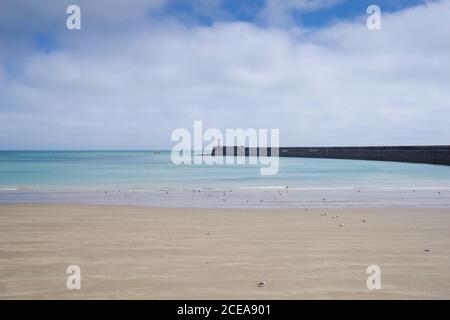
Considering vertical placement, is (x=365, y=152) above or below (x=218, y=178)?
above

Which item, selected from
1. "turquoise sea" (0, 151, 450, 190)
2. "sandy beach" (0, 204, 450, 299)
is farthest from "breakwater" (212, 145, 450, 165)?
"sandy beach" (0, 204, 450, 299)

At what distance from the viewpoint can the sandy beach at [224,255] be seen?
4961 mm

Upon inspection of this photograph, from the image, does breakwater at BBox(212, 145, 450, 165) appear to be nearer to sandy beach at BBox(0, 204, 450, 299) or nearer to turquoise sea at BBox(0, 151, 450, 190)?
turquoise sea at BBox(0, 151, 450, 190)

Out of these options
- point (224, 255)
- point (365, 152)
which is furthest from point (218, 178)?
point (365, 152)

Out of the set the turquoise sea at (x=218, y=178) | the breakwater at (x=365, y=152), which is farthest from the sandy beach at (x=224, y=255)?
the breakwater at (x=365, y=152)

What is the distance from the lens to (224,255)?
6.68 meters

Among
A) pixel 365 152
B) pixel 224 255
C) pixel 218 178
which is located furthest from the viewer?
pixel 365 152

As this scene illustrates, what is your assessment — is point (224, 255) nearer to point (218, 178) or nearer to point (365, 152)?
point (218, 178)

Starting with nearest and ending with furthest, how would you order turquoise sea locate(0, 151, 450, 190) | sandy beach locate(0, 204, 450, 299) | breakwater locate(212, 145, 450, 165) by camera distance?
1. sandy beach locate(0, 204, 450, 299)
2. turquoise sea locate(0, 151, 450, 190)
3. breakwater locate(212, 145, 450, 165)

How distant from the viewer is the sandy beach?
4961 mm

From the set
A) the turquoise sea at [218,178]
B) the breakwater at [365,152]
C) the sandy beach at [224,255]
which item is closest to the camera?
the sandy beach at [224,255]

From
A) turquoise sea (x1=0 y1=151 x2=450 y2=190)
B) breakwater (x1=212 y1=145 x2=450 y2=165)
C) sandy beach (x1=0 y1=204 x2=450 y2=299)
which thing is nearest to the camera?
sandy beach (x1=0 y1=204 x2=450 y2=299)

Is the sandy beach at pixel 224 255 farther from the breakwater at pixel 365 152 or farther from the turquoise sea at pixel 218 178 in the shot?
the breakwater at pixel 365 152
